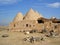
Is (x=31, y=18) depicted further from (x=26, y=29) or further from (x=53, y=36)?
(x=53, y=36)

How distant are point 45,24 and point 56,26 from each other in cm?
202

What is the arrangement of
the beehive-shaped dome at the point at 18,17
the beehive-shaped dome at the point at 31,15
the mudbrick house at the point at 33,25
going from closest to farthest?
the mudbrick house at the point at 33,25
the beehive-shaped dome at the point at 31,15
the beehive-shaped dome at the point at 18,17

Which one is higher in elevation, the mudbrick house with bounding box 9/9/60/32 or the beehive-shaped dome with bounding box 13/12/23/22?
the beehive-shaped dome with bounding box 13/12/23/22

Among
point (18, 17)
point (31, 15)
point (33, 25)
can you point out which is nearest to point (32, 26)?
point (33, 25)

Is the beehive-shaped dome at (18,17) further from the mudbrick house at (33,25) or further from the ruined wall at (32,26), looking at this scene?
the ruined wall at (32,26)

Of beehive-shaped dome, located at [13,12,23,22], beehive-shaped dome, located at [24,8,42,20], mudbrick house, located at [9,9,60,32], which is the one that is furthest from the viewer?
beehive-shaped dome, located at [13,12,23,22]

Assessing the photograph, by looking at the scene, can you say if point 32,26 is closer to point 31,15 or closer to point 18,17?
point 31,15

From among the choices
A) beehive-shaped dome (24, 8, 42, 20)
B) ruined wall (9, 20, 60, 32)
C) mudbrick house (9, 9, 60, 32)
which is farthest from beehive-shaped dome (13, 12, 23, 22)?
ruined wall (9, 20, 60, 32)

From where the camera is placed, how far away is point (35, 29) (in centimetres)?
2948

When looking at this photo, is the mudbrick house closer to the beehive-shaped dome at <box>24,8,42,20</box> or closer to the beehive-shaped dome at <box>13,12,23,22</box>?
the beehive-shaped dome at <box>24,8,42,20</box>

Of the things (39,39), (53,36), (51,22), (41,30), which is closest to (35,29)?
(41,30)

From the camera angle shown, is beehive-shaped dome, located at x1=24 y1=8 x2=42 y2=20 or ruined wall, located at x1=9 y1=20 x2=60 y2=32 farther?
beehive-shaped dome, located at x1=24 y1=8 x2=42 y2=20

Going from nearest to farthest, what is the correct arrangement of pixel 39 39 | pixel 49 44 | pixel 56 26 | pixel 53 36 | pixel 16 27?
pixel 49 44 < pixel 39 39 < pixel 53 36 < pixel 56 26 < pixel 16 27

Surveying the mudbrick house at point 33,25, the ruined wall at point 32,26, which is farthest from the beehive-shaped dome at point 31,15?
the ruined wall at point 32,26
